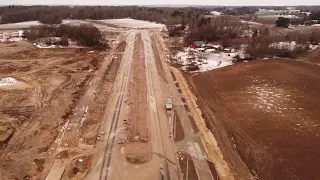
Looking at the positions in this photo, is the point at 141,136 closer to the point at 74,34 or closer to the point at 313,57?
the point at 313,57

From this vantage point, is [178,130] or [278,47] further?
[278,47]

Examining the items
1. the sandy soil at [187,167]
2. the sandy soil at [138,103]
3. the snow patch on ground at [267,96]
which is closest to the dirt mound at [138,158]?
the sandy soil at [138,103]

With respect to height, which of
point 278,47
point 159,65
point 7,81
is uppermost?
point 278,47

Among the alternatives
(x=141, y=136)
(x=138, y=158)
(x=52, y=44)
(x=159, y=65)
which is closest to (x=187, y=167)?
(x=138, y=158)

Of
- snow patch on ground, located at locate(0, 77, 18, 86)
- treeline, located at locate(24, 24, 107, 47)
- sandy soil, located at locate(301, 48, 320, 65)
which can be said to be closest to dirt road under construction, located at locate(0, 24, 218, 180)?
snow patch on ground, located at locate(0, 77, 18, 86)

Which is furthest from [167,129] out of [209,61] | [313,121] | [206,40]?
[206,40]

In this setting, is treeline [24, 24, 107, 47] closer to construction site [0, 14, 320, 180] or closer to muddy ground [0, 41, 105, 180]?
muddy ground [0, 41, 105, 180]
